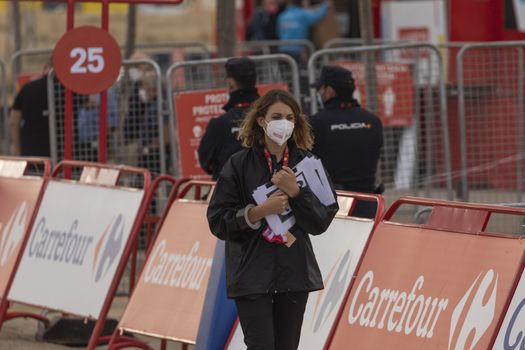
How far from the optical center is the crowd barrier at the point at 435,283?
7.00 m

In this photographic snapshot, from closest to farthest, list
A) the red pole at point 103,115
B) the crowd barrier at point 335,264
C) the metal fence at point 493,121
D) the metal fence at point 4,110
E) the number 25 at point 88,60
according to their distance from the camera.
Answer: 1. the crowd barrier at point 335,264
2. the red pole at point 103,115
3. the number 25 at point 88,60
4. the metal fence at point 493,121
5. the metal fence at point 4,110

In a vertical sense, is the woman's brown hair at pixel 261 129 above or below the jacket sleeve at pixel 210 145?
above

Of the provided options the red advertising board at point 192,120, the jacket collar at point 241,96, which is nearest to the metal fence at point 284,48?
the red advertising board at point 192,120

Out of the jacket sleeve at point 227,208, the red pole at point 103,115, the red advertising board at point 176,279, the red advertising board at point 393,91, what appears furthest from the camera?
the red advertising board at point 393,91

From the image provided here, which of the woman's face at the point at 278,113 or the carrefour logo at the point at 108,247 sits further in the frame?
the carrefour logo at the point at 108,247

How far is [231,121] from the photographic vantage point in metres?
9.95

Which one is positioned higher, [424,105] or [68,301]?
[424,105]

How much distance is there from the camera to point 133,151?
13.2m

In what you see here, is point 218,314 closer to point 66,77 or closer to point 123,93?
point 66,77

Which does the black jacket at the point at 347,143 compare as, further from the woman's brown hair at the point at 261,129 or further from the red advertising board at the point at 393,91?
the red advertising board at the point at 393,91

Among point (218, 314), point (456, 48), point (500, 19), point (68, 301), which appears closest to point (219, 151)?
point (68, 301)

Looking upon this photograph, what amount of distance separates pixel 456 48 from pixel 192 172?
204 inches

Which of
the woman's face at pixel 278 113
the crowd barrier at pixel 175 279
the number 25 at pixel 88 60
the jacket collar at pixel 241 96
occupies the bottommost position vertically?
the crowd barrier at pixel 175 279

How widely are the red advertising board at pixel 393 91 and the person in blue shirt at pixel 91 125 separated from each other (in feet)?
7.48
